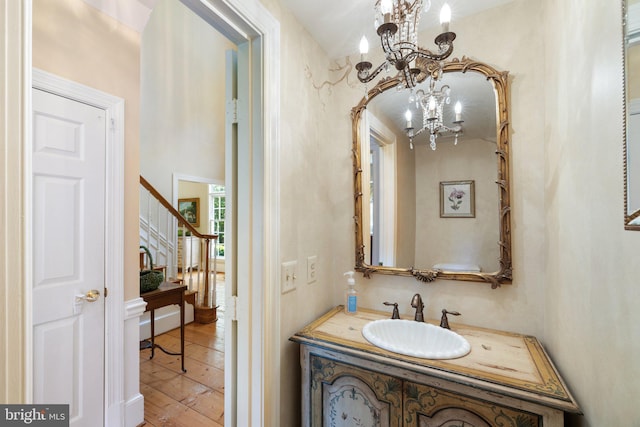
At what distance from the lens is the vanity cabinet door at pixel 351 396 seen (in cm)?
108

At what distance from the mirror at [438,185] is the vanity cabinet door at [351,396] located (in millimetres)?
567

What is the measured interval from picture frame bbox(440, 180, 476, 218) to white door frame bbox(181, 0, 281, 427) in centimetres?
88

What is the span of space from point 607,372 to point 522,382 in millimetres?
302

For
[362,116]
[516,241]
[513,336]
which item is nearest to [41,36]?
[362,116]

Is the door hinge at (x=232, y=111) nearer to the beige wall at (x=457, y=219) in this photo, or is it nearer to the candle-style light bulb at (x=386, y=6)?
the candle-style light bulb at (x=386, y=6)

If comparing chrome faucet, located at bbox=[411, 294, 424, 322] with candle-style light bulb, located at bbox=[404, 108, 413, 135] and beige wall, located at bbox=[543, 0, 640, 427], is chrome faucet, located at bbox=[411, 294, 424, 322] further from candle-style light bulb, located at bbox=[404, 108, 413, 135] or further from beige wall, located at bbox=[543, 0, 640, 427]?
candle-style light bulb, located at bbox=[404, 108, 413, 135]

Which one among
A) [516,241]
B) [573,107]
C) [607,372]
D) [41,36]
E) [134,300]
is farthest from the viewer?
[134,300]

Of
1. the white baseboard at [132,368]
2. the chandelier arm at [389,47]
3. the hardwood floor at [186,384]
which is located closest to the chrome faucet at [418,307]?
the chandelier arm at [389,47]

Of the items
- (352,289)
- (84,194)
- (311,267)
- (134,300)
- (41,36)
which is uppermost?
(41,36)

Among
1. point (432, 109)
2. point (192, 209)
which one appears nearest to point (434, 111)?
point (432, 109)

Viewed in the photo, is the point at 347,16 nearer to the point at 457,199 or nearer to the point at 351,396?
the point at 457,199

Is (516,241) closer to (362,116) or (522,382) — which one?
(522,382)

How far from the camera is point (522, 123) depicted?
1.28m

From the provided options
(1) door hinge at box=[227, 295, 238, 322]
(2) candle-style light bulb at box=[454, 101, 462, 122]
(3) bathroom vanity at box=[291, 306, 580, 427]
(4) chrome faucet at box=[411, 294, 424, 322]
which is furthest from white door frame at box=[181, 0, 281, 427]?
(2) candle-style light bulb at box=[454, 101, 462, 122]
